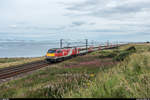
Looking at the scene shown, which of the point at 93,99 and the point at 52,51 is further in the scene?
the point at 52,51

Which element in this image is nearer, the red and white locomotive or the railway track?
the railway track

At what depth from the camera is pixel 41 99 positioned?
19.8ft

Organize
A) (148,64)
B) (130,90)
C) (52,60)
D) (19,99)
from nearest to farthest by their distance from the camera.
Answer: (130,90) → (19,99) → (148,64) → (52,60)

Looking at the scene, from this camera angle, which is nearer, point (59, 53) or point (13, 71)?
point (13, 71)

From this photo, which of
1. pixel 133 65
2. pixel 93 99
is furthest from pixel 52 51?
pixel 93 99

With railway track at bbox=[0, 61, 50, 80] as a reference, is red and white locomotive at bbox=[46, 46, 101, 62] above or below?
above

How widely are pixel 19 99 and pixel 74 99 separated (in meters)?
2.45

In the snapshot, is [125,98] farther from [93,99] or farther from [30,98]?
[30,98]

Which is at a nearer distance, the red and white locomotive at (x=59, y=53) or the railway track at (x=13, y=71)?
the railway track at (x=13, y=71)

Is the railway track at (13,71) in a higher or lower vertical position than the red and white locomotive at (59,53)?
lower

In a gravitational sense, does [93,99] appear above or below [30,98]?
above

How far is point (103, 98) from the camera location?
4.74 meters

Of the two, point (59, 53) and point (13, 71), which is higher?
point (59, 53)

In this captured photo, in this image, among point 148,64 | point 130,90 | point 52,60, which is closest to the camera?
point 130,90
